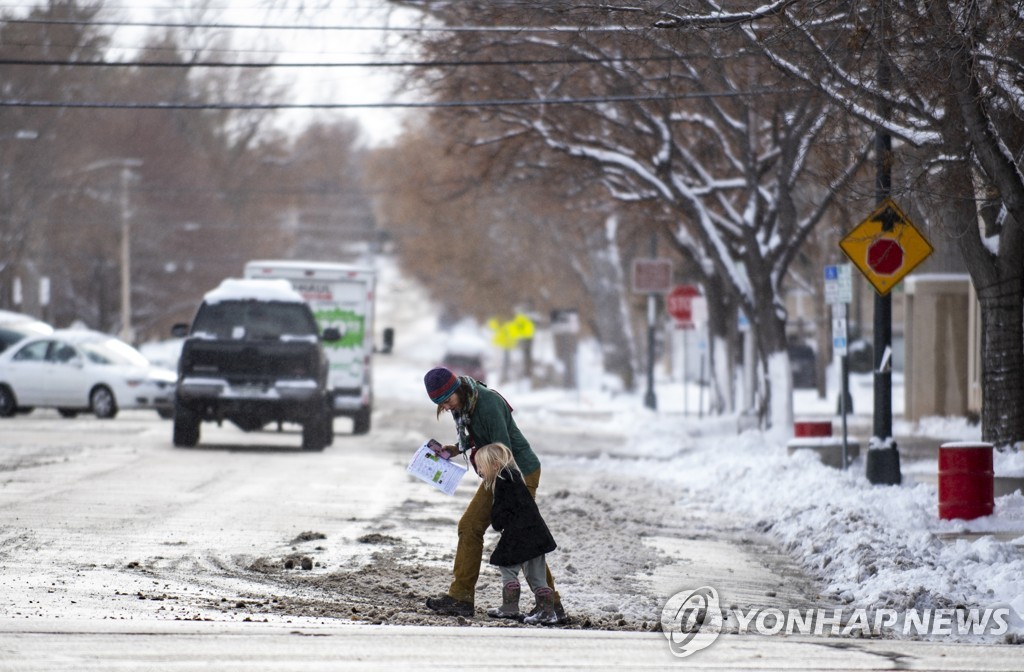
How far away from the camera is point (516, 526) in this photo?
10219 mm

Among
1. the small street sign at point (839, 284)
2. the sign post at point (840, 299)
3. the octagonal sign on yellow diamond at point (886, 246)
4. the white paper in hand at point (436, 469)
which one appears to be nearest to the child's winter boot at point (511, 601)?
the white paper in hand at point (436, 469)

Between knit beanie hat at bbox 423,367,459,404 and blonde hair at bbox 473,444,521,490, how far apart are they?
44 cm

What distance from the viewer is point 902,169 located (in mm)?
20812

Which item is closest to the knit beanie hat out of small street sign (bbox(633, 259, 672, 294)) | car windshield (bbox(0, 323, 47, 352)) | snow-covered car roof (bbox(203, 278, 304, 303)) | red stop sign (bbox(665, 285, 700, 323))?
snow-covered car roof (bbox(203, 278, 304, 303))

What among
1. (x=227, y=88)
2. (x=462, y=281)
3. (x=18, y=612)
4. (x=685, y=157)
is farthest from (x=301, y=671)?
(x=227, y=88)

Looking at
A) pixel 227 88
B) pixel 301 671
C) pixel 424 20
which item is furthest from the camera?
pixel 227 88

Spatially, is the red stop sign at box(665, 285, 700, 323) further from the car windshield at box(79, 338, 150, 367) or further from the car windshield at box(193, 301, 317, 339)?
the car windshield at box(193, 301, 317, 339)

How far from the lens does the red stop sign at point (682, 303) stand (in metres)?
37.6

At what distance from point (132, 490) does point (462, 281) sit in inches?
1914

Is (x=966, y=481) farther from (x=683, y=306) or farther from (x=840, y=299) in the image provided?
(x=683, y=306)

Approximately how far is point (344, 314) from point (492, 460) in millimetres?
21639

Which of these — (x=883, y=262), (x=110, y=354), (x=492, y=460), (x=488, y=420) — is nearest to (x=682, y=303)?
(x=110, y=354)

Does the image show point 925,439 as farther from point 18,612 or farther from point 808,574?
point 18,612

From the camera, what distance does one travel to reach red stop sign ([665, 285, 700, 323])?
37.6 m
